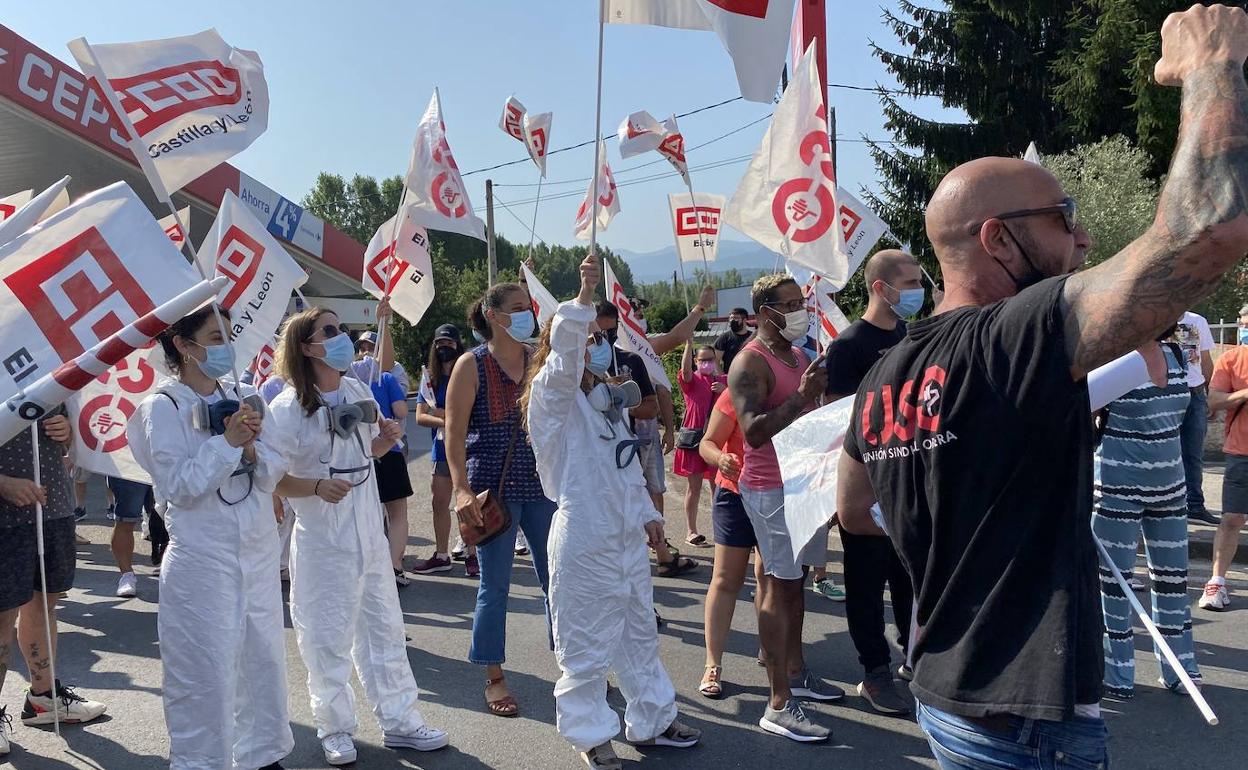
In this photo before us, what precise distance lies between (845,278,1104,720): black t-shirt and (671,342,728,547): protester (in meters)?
5.92

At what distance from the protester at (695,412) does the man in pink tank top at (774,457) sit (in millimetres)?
3200

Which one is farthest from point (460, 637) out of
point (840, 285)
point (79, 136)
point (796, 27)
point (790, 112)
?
point (79, 136)

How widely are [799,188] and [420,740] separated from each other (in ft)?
11.2

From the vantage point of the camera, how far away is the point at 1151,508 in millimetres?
4789

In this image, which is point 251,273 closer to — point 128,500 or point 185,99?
point 185,99

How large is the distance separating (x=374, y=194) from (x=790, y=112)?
76918 mm

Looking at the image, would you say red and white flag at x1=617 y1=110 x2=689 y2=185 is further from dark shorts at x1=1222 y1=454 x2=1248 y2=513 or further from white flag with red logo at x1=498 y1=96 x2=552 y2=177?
dark shorts at x1=1222 y1=454 x2=1248 y2=513

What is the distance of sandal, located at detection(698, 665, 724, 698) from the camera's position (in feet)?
15.8

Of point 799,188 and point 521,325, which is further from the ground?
point 799,188

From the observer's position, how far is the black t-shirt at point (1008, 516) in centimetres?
166

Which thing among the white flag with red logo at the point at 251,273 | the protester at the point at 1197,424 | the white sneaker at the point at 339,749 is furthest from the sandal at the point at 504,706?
the protester at the point at 1197,424

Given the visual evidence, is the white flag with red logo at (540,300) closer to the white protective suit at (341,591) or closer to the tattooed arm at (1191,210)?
the white protective suit at (341,591)

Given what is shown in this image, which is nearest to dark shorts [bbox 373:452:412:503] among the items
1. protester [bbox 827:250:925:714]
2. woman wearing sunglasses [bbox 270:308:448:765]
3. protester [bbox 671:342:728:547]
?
protester [bbox 671:342:728:547]

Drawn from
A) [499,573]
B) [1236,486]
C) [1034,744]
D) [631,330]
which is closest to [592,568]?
[499,573]
